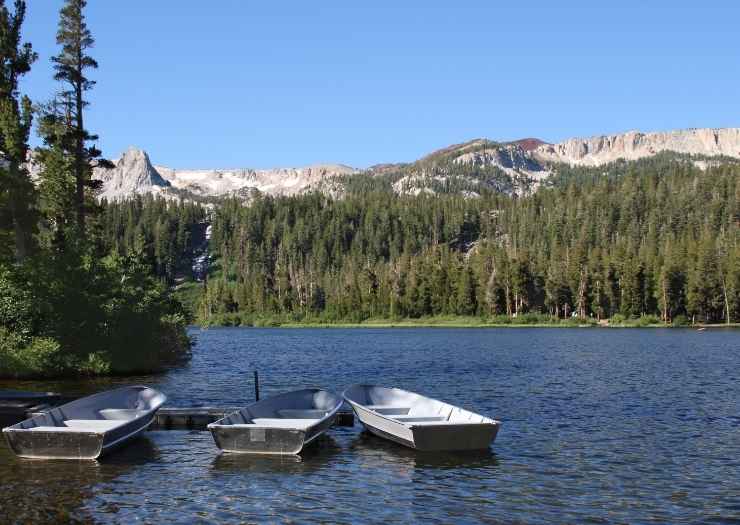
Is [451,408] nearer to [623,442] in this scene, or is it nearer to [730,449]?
[623,442]

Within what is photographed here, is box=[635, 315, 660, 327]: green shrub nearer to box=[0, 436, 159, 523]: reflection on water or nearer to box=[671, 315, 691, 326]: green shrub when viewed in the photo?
box=[671, 315, 691, 326]: green shrub

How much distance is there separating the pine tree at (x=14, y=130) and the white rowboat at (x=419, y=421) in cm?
3322

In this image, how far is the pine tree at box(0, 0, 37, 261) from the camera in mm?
52375

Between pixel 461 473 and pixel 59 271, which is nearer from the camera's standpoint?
pixel 461 473

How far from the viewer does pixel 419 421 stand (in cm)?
3070

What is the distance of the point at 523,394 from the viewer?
4778 cm

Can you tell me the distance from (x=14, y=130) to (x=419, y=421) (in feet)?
129

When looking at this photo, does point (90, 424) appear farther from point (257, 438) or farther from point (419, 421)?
point (419, 421)

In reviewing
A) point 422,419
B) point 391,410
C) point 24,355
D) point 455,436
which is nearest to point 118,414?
point 391,410

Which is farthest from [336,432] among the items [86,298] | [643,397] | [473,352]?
[473,352]

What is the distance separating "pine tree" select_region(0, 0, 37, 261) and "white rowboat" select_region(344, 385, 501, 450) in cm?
3322

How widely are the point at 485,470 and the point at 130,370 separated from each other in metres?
41.1

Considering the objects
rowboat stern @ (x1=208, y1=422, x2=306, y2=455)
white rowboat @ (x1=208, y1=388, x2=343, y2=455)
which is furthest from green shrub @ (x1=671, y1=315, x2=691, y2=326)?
rowboat stern @ (x1=208, y1=422, x2=306, y2=455)

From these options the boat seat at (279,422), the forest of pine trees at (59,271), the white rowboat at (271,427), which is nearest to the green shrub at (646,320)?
the forest of pine trees at (59,271)
